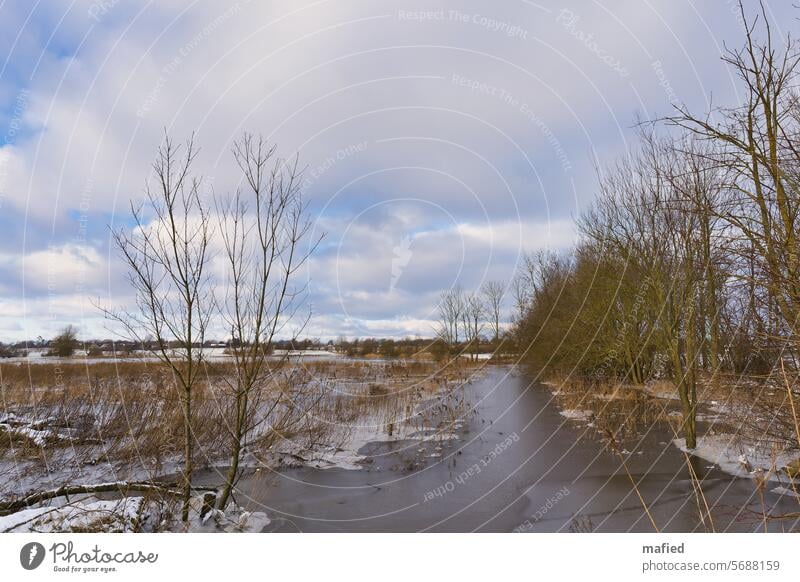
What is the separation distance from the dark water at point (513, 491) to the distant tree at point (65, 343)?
256cm

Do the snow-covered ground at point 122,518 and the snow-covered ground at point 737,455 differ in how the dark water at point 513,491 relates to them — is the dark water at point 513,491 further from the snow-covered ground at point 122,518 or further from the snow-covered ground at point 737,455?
the snow-covered ground at point 122,518

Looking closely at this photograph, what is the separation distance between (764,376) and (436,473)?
459cm
